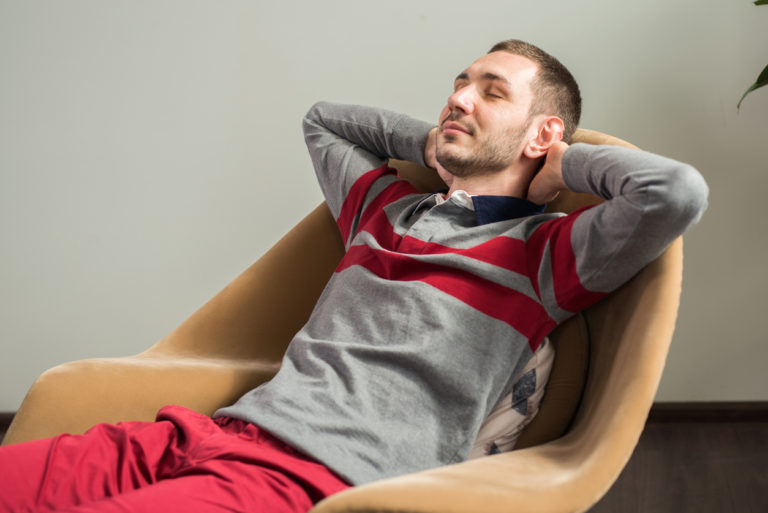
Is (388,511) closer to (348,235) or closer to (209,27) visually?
(348,235)

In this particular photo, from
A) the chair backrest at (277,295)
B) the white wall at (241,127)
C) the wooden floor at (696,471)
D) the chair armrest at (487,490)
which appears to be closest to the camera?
the chair armrest at (487,490)

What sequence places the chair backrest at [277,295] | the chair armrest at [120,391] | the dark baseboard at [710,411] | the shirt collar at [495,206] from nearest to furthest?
the chair armrest at [120,391]
the shirt collar at [495,206]
the chair backrest at [277,295]
the dark baseboard at [710,411]

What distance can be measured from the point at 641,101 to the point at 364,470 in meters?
1.43

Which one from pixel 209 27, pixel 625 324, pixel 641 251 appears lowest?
pixel 625 324

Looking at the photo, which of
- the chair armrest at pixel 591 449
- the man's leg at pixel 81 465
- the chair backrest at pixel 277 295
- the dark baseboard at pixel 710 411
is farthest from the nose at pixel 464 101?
the dark baseboard at pixel 710 411

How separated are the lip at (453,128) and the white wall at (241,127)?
803 millimetres

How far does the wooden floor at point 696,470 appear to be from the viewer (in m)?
1.94

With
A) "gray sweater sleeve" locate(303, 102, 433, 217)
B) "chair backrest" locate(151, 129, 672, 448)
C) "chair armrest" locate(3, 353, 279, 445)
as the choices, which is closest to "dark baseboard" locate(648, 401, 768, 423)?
"chair backrest" locate(151, 129, 672, 448)

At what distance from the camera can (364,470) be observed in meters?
1.13

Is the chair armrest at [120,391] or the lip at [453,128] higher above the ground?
the lip at [453,128]

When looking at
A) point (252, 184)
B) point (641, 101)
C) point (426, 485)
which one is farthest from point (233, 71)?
point (426, 485)

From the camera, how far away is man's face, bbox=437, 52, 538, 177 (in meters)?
1.41

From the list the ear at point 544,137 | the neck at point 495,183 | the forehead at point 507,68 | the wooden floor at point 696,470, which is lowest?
the wooden floor at point 696,470

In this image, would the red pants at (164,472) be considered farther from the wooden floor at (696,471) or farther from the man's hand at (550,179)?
the wooden floor at (696,471)
